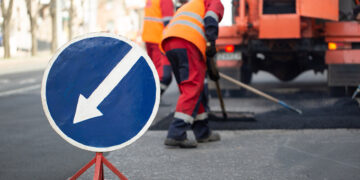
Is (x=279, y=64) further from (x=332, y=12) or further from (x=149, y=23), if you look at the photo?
(x=149, y=23)

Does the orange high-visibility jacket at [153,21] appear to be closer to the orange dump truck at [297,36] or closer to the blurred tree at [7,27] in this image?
the orange dump truck at [297,36]

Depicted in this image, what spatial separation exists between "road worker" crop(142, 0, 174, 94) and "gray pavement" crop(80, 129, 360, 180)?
8.15 feet

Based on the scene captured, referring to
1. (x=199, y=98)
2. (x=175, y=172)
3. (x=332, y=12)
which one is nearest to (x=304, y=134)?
(x=199, y=98)

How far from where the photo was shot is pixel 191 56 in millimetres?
6645

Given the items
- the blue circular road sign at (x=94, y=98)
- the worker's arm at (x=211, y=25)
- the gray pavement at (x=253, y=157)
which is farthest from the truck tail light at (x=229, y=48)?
the blue circular road sign at (x=94, y=98)

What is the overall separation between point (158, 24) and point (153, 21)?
3.3 inches

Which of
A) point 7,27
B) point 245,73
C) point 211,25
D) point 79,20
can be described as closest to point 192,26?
point 211,25

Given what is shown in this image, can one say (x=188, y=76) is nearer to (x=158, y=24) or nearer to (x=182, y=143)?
(x=182, y=143)

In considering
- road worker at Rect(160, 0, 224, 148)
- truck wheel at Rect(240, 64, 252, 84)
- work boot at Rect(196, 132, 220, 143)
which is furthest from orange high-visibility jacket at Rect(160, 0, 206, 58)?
truck wheel at Rect(240, 64, 252, 84)

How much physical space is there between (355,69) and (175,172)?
625 centimetres

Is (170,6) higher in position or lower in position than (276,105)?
higher

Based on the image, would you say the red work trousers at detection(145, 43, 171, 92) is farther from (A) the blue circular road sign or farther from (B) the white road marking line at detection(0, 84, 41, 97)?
(A) the blue circular road sign

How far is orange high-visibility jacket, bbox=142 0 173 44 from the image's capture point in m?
9.56

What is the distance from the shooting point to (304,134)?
7176mm
